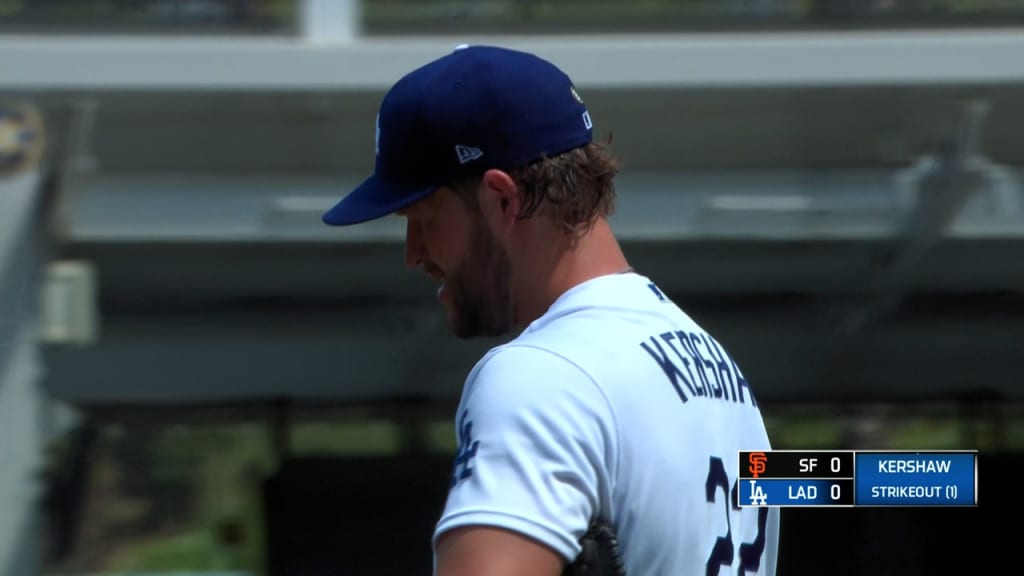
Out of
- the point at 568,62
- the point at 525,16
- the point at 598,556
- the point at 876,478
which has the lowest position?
the point at 598,556

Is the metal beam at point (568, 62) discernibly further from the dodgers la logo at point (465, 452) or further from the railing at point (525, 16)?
the dodgers la logo at point (465, 452)

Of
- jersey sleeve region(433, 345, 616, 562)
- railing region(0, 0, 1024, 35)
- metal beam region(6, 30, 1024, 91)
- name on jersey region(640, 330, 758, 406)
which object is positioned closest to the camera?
jersey sleeve region(433, 345, 616, 562)

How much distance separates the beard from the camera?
46.4 inches

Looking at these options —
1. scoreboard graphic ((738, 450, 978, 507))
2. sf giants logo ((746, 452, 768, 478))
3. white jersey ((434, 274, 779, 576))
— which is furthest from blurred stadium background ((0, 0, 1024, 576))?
white jersey ((434, 274, 779, 576))

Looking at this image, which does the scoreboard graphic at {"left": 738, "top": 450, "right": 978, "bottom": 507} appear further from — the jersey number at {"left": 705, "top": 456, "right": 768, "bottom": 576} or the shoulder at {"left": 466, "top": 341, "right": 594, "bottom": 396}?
the shoulder at {"left": 466, "top": 341, "right": 594, "bottom": 396}

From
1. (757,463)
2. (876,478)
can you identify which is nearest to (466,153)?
(757,463)

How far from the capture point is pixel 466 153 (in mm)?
1156

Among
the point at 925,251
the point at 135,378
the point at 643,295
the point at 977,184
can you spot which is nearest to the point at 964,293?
the point at 925,251

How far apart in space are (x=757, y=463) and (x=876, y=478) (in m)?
0.43

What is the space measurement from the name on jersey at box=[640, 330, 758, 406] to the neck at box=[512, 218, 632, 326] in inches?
3.5

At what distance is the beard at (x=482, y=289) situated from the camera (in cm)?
118

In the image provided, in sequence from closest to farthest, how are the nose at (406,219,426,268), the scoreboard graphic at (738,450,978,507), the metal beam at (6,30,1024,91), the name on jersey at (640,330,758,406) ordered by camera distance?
the name on jersey at (640,330,758,406)
the nose at (406,219,426,268)
the scoreboard graphic at (738,450,978,507)
the metal beam at (6,30,1024,91)

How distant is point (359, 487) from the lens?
4652 millimetres

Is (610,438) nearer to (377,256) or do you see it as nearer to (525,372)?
(525,372)
